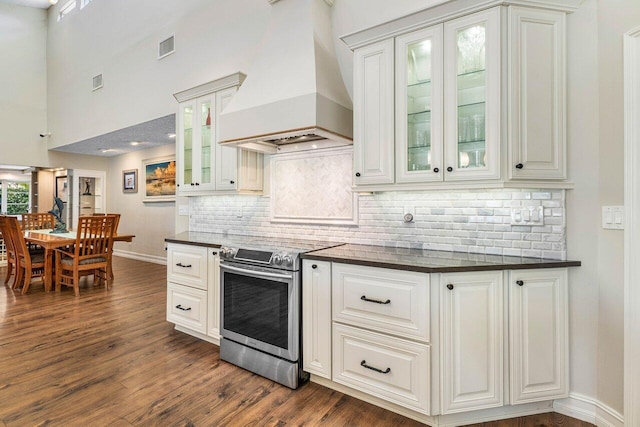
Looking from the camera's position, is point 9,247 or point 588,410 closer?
point 588,410

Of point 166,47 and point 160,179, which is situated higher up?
point 166,47

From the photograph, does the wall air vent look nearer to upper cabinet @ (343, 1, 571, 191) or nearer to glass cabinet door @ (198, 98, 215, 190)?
glass cabinet door @ (198, 98, 215, 190)

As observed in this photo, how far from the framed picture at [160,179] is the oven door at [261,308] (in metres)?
4.41

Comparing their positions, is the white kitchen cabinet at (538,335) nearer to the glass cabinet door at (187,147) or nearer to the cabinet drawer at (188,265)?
the cabinet drawer at (188,265)

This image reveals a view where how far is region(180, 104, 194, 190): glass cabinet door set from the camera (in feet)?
11.2

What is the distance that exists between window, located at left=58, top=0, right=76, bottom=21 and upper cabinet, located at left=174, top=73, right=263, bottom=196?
536 cm

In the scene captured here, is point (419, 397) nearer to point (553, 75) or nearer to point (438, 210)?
point (438, 210)


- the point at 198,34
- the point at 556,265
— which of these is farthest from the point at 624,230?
the point at 198,34

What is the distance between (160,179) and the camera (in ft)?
21.8

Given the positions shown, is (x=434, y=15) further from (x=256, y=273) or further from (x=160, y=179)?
(x=160, y=179)

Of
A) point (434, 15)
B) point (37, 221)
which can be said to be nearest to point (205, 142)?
point (434, 15)

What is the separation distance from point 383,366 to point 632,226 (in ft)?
4.87

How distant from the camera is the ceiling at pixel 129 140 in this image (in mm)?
4855

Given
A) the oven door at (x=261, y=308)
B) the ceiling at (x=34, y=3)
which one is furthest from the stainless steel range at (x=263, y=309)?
the ceiling at (x=34, y=3)
